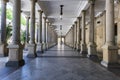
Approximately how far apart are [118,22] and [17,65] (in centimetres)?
1089

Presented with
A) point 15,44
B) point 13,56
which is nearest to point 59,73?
point 13,56

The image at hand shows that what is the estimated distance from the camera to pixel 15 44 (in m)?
10.5

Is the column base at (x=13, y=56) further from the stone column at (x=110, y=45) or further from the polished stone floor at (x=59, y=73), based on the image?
the stone column at (x=110, y=45)

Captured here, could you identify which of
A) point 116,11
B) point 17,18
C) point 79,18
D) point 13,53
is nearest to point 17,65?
point 13,53

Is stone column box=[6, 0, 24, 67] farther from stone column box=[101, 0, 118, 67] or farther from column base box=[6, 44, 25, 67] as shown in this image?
stone column box=[101, 0, 118, 67]

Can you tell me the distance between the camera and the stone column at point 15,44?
34.0 ft

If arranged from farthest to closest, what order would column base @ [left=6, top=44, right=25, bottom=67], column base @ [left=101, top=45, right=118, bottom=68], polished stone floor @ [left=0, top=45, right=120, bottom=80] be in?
column base @ [left=6, top=44, right=25, bottom=67]
column base @ [left=101, top=45, right=118, bottom=68]
polished stone floor @ [left=0, top=45, right=120, bottom=80]

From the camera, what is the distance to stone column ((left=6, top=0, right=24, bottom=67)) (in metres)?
10.4

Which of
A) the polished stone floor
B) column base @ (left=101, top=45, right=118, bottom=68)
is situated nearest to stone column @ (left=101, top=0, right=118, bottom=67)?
column base @ (left=101, top=45, right=118, bottom=68)

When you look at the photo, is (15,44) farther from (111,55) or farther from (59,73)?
(111,55)

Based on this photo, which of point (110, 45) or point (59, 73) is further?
point (110, 45)

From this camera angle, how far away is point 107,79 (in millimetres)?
7098

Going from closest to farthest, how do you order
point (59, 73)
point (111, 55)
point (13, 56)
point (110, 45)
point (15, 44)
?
point (59, 73) → point (111, 55) → point (110, 45) → point (13, 56) → point (15, 44)

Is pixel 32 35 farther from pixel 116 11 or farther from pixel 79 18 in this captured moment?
pixel 79 18
